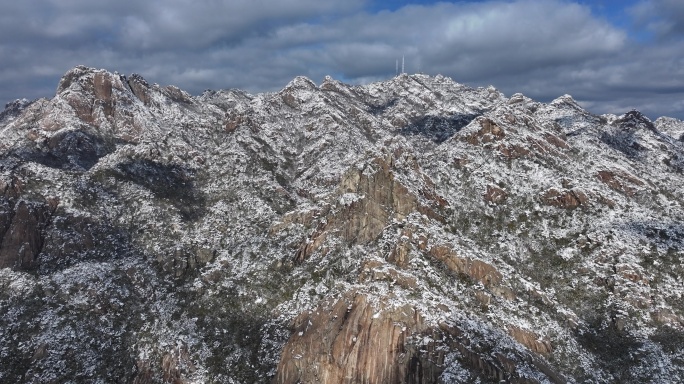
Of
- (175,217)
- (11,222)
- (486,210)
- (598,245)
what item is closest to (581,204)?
(598,245)

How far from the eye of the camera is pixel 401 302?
95.1 metres

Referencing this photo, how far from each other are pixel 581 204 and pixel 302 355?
95.7m

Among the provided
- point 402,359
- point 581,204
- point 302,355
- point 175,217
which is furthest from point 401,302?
point 175,217

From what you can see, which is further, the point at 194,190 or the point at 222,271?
the point at 194,190

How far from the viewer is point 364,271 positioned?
350 ft

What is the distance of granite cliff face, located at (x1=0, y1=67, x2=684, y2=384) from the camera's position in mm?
94438

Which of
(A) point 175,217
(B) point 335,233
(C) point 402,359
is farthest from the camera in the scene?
(A) point 175,217

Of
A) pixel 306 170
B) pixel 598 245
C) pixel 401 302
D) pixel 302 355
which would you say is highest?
pixel 306 170

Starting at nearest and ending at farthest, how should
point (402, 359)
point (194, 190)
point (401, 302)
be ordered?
point (402, 359) → point (401, 302) → point (194, 190)

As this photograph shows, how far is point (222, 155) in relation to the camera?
186 metres

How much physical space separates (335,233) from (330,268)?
1168cm

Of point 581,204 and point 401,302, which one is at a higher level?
point 581,204

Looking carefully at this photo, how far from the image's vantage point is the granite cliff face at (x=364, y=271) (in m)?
94.4

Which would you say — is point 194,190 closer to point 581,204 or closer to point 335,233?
point 335,233
